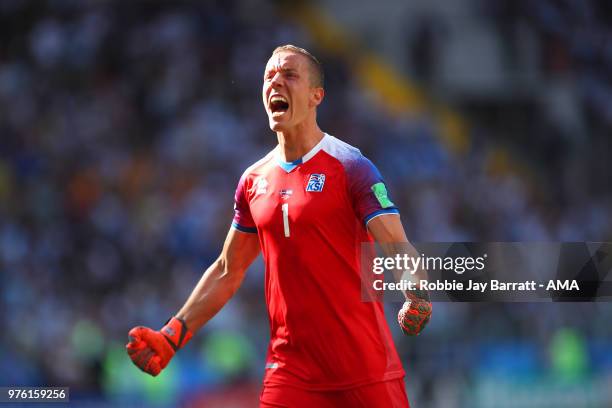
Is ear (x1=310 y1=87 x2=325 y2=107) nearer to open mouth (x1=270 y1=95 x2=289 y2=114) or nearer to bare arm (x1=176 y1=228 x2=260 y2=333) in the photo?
open mouth (x1=270 y1=95 x2=289 y2=114)

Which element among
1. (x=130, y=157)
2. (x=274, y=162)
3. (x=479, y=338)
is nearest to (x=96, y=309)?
(x=130, y=157)

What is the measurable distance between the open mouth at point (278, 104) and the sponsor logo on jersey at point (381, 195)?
64 cm

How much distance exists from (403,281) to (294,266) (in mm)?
547

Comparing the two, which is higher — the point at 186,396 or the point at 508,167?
the point at 508,167

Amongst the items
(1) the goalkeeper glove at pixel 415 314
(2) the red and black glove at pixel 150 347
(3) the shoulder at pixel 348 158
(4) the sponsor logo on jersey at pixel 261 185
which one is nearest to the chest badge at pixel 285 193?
(4) the sponsor logo on jersey at pixel 261 185

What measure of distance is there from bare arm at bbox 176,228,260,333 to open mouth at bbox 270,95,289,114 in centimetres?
72

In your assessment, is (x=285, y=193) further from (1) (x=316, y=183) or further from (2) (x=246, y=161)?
(2) (x=246, y=161)

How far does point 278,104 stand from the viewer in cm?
570

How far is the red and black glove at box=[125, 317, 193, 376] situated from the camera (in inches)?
225

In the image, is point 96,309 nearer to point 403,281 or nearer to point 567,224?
point 567,224

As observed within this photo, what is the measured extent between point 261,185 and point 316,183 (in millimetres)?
350

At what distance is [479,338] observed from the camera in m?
12.1

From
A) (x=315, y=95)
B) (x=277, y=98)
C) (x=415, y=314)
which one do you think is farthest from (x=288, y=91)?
(x=415, y=314)

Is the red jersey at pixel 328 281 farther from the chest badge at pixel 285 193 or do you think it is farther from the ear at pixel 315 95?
the ear at pixel 315 95
